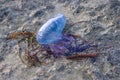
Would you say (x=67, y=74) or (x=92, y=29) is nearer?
(x=67, y=74)

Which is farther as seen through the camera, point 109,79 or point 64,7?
point 64,7

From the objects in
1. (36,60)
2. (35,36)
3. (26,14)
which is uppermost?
(26,14)

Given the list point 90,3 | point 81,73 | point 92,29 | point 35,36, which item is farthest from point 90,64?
point 90,3

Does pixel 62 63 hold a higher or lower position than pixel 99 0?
lower

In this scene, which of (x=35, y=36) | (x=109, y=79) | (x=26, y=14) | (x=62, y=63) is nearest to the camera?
(x=109, y=79)

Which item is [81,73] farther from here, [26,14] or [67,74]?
[26,14]

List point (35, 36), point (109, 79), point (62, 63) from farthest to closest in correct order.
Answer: point (35, 36) < point (62, 63) < point (109, 79)

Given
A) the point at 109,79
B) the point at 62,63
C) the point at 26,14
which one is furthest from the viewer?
the point at 26,14

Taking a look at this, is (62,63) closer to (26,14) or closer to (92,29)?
(92,29)

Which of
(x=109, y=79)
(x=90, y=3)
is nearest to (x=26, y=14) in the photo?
Answer: (x=90, y=3)
